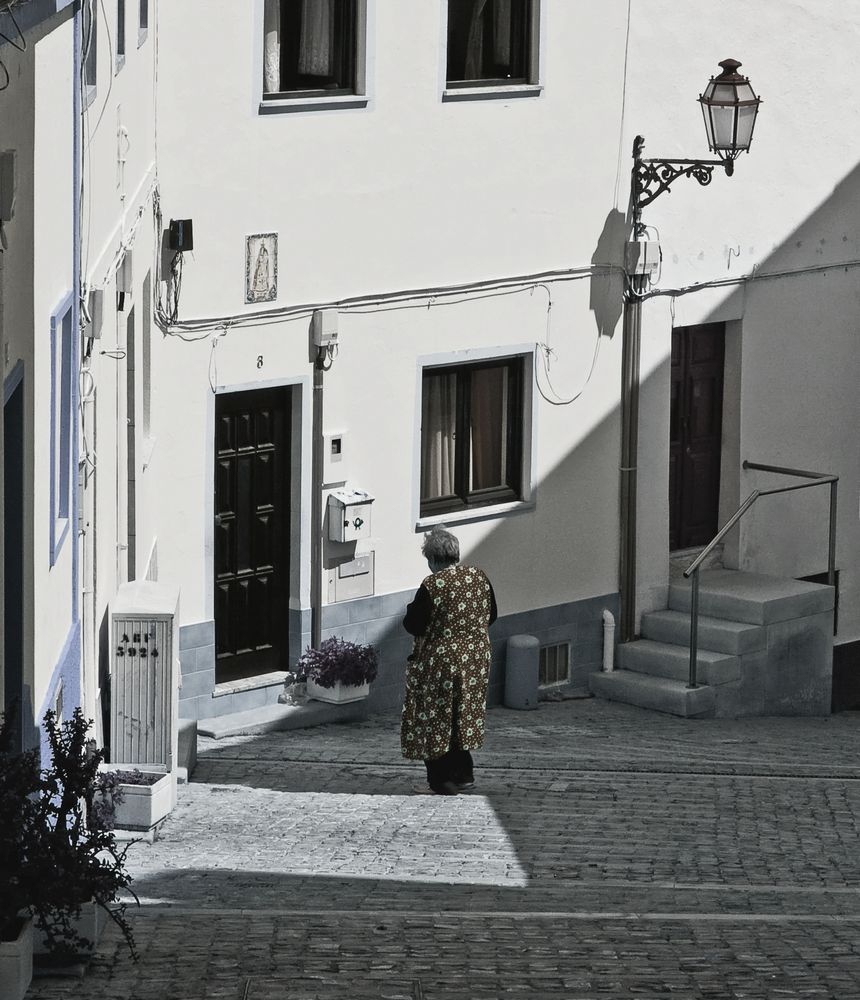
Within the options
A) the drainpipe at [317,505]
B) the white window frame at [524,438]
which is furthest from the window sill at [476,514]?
the drainpipe at [317,505]

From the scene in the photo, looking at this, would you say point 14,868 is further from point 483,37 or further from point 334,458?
point 483,37

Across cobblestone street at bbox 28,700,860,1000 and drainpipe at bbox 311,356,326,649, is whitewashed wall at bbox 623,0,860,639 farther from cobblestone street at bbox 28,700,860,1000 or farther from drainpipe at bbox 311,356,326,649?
drainpipe at bbox 311,356,326,649

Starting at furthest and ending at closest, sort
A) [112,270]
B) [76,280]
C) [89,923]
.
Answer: [112,270] < [76,280] < [89,923]

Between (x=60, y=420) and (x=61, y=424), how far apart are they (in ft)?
0.14

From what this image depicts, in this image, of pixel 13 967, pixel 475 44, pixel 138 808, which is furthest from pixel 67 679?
pixel 475 44

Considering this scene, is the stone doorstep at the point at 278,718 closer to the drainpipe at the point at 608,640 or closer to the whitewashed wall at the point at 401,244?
the whitewashed wall at the point at 401,244

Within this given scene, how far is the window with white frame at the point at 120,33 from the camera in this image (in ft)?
34.6

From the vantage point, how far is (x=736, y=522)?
17.2m

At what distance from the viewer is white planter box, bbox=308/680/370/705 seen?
552 inches

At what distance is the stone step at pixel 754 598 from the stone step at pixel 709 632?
11 cm

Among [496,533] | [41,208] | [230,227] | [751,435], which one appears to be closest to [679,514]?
[751,435]

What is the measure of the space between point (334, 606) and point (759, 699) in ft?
13.3

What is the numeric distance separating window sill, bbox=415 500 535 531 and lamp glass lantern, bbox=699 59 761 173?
9.62 ft

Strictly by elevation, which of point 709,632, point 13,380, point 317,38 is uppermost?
point 317,38
